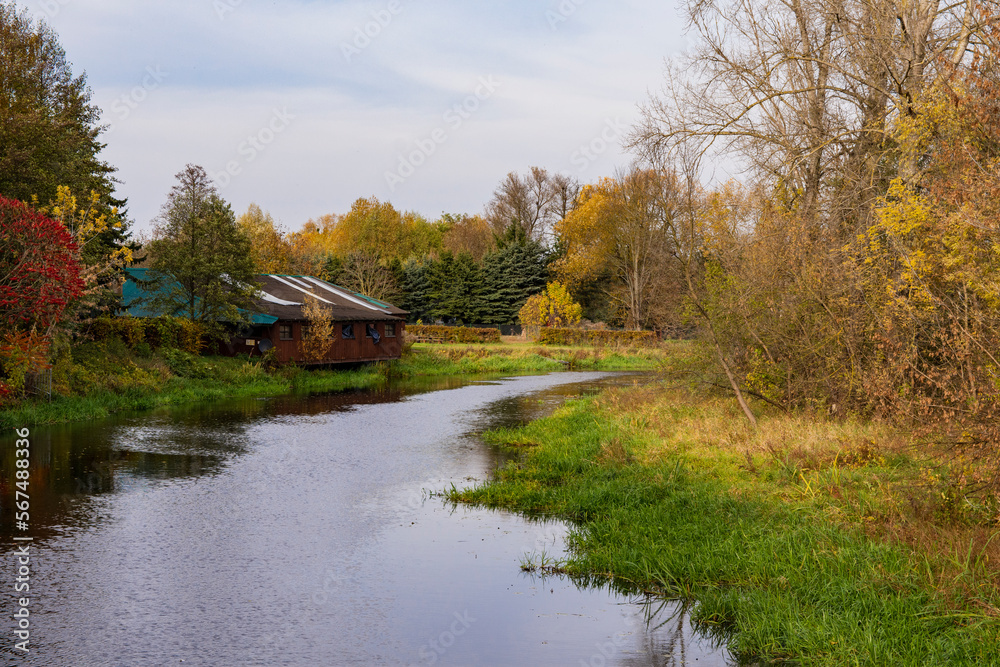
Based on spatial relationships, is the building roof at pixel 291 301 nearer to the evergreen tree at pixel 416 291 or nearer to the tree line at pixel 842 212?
the tree line at pixel 842 212

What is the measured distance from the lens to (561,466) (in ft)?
→ 44.0

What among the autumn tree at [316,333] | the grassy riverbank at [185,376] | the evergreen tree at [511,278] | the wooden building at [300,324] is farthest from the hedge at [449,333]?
the autumn tree at [316,333]

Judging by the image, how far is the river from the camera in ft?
20.9

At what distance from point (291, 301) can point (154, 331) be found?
772 centimetres

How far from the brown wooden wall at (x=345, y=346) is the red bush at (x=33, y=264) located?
57.0 ft

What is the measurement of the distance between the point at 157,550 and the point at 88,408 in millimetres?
13305

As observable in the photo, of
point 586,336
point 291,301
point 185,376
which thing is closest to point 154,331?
point 185,376

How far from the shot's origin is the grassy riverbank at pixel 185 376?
2028 centimetres

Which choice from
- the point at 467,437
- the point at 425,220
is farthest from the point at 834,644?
the point at 425,220

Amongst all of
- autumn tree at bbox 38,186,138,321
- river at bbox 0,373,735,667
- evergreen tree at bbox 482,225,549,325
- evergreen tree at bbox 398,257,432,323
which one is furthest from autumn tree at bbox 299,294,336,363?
evergreen tree at bbox 398,257,432,323

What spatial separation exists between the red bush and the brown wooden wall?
17382mm

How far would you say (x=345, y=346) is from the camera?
34.8m

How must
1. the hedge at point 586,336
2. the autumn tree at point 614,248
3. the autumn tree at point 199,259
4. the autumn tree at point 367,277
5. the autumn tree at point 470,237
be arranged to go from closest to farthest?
1. the autumn tree at point 199,259
2. the hedge at point 586,336
3. the autumn tree at point 614,248
4. the autumn tree at point 367,277
5. the autumn tree at point 470,237

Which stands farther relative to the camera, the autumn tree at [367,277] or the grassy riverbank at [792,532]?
the autumn tree at [367,277]
